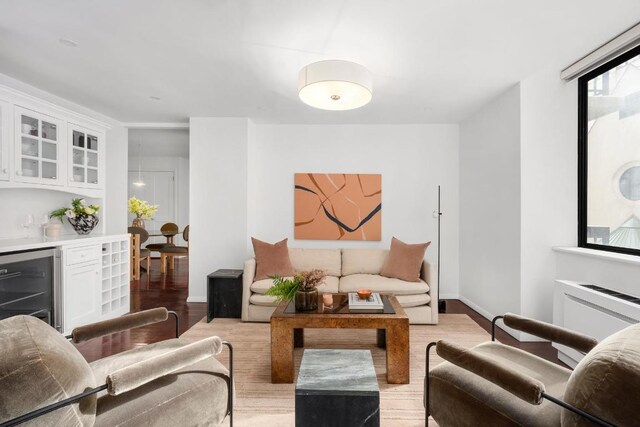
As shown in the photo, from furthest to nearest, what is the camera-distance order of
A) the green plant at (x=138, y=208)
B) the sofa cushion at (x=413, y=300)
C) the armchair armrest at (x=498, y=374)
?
the green plant at (x=138, y=208)
the sofa cushion at (x=413, y=300)
the armchair armrest at (x=498, y=374)

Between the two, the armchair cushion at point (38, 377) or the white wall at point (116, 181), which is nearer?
the armchair cushion at point (38, 377)

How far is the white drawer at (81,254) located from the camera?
3.14 metres

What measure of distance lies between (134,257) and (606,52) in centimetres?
676

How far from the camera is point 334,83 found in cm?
232

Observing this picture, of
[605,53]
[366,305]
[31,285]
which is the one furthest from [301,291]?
[605,53]

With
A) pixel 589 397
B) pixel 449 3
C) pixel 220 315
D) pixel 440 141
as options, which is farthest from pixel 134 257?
pixel 589 397

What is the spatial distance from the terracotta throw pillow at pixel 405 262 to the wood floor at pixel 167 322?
33.6 inches

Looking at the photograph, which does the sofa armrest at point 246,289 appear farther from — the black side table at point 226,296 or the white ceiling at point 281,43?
the white ceiling at point 281,43

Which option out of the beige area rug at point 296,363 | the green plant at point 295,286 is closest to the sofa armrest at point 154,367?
the beige area rug at point 296,363

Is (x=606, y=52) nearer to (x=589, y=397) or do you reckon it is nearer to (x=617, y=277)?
(x=617, y=277)

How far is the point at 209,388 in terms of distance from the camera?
1.49 m

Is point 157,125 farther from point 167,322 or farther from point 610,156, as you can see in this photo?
point 610,156

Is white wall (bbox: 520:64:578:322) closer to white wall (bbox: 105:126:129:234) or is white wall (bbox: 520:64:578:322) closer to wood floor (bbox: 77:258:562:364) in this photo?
wood floor (bbox: 77:258:562:364)

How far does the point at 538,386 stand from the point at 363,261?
3021 millimetres
